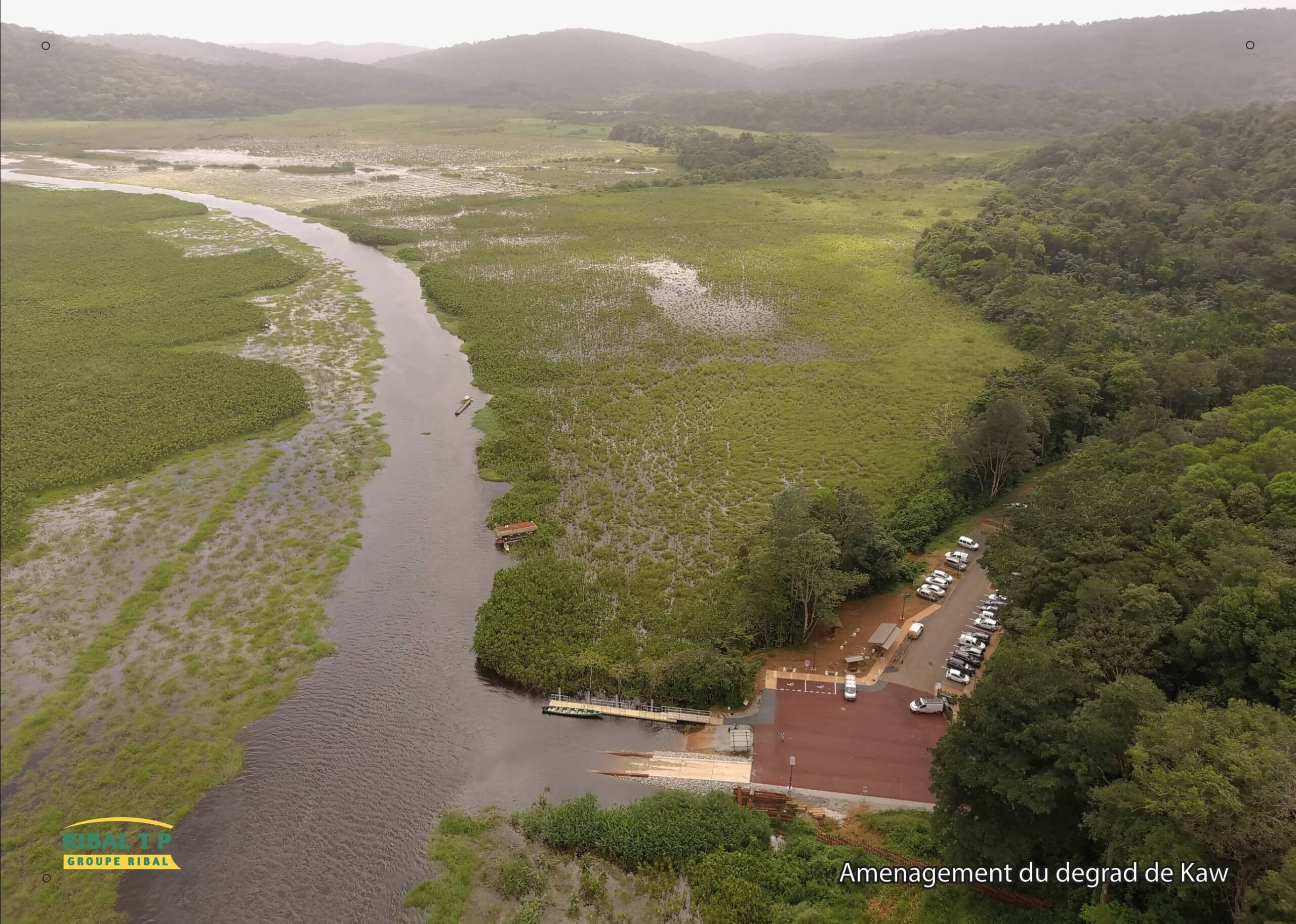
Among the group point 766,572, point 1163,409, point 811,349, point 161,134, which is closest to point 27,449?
point 766,572

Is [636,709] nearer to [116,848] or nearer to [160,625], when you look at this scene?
[116,848]

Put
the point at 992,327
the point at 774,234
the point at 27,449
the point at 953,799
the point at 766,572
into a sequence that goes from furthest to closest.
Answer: the point at 774,234
the point at 992,327
the point at 27,449
the point at 766,572
the point at 953,799

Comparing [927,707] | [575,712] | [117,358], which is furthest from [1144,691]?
[117,358]

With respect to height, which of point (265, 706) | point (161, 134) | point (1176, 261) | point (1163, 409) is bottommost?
point (265, 706)

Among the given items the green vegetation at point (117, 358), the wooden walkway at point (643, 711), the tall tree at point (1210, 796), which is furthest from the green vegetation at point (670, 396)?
the green vegetation at point (117, 358)

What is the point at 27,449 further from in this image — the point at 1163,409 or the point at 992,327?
the point at 992,327

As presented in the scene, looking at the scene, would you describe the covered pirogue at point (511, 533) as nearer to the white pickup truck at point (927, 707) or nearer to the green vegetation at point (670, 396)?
the green vegetation at point (670, 396)
